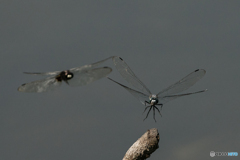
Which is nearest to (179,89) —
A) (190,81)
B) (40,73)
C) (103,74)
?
(190,81)

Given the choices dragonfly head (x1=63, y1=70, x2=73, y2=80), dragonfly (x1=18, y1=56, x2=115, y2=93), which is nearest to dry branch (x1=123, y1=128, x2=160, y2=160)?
dragonfly (x1=18, y1=56, x2=115, y2=93)

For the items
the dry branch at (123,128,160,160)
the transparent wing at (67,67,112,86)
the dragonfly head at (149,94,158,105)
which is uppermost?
the dragonfly head at (149,94,158,105)

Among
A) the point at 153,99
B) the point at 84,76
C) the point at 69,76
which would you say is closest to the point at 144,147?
the point at 153,99

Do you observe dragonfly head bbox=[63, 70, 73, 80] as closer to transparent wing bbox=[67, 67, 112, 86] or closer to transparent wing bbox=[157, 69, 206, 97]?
transparent wing bbox=[67, 67, 112, 86]

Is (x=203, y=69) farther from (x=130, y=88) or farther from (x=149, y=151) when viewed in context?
(x=149, y=151)

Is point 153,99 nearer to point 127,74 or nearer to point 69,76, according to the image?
point 127,74
